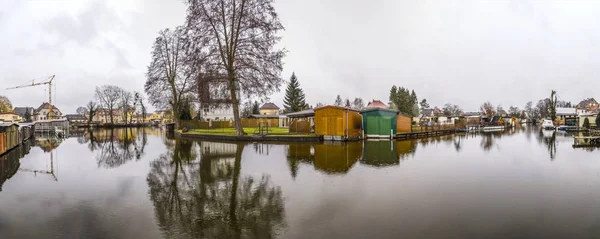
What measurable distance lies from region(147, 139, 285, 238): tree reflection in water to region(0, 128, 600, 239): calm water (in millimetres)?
24

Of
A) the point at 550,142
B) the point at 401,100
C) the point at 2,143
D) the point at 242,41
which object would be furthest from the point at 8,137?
the point at 401,100

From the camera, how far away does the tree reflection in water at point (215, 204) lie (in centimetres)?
505

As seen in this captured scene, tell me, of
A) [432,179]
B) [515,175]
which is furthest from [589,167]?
[432,179]

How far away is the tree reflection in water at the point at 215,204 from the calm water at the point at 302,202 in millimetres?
24

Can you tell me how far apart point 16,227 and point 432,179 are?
9.79m

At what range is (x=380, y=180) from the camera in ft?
29.9

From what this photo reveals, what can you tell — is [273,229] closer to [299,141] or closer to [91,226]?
[91,226]

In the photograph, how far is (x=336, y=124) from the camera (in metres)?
24.8

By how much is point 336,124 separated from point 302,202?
60.3 ft

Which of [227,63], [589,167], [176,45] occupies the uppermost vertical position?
[176,45]

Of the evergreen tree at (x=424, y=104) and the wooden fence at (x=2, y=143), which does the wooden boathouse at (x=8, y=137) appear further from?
the evergreen tree at (x=424, y=104)

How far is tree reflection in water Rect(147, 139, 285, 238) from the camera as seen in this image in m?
5.05

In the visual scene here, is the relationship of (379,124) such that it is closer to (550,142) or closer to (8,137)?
(550,142)

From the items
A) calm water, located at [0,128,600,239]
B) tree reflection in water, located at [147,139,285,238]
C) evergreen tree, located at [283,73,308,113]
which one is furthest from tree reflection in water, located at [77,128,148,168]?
evergreen tree, located at [283,73,308,113]
